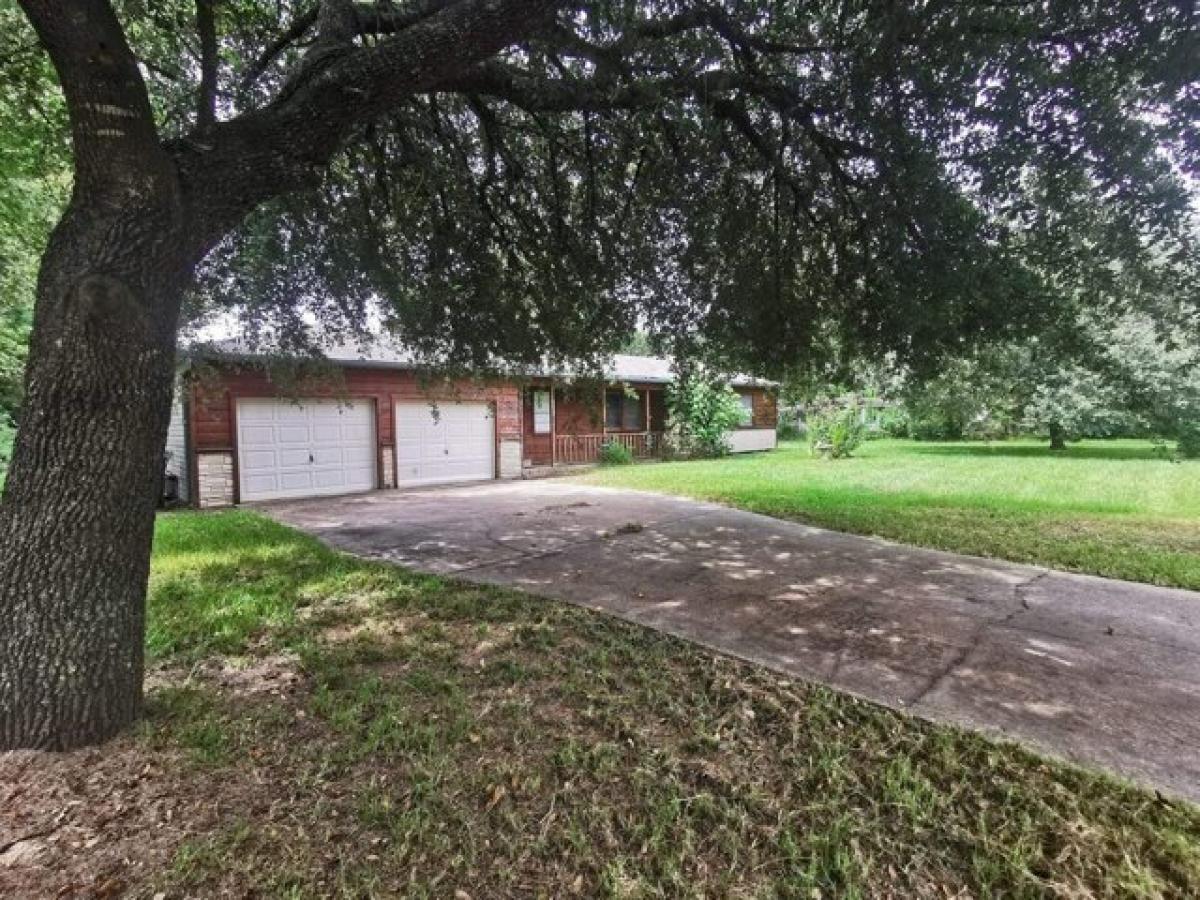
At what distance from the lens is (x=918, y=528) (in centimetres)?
700

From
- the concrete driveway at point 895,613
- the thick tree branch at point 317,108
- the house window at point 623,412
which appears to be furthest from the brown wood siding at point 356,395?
the thick tree branch at point 317,108

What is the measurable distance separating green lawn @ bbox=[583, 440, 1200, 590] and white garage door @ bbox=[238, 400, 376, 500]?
16.1 feet

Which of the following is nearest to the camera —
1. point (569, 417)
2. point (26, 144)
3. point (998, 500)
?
point (26, 144)

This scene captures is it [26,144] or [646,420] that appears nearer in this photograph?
[26,144]

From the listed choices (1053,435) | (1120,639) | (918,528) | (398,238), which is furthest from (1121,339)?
(398,238)

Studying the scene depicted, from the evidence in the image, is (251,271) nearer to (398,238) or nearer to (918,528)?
(398,238)

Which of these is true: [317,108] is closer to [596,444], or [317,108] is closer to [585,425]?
[585,425]

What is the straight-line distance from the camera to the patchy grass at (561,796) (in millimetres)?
1849

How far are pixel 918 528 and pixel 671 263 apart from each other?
4403 millimetres

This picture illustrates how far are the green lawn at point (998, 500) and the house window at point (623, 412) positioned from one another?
3157 millimetres

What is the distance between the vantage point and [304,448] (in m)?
10.8

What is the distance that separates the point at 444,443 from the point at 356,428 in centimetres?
200

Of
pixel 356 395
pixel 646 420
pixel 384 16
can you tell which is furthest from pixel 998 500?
pixel 356 395

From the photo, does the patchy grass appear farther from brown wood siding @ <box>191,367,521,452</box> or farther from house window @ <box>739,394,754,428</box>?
house window @ <box>739,394,754,428</box>
